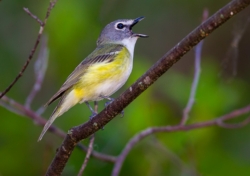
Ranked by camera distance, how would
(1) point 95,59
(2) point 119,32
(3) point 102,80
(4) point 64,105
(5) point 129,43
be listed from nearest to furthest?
1. (4) point 64,105
2. (3) point 102,80
3. (1) point 95,59
4. (5) point 129,43
5. (2) point 119,32

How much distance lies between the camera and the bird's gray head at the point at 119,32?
17.1 ft

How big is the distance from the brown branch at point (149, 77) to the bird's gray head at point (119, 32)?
173 centimetres

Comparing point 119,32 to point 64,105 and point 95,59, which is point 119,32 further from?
point 64,105

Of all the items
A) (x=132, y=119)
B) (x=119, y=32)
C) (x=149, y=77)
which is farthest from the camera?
(x=132, y=119)

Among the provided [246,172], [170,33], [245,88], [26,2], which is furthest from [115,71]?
[170,33]

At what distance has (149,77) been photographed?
10.5 feet

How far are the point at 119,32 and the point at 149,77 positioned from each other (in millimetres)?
2156

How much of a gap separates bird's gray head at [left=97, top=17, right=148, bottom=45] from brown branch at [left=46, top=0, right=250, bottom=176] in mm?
1733

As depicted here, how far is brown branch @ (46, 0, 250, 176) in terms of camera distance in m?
2.87

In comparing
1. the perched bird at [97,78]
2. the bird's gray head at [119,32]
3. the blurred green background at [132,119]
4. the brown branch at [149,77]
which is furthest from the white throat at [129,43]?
the brown branch at [149,77]

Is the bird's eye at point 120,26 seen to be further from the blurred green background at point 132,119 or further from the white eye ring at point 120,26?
the blurred green background at point 132,119

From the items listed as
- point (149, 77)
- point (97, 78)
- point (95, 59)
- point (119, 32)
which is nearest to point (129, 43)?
point (119, 32)

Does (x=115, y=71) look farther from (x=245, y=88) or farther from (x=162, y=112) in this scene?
(x=245, y=88)

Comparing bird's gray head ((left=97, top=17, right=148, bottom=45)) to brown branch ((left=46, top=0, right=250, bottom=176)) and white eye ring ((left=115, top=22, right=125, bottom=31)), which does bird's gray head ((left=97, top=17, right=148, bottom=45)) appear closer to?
white eye ring ((left=115, top=22, right=125, bottom=31))
